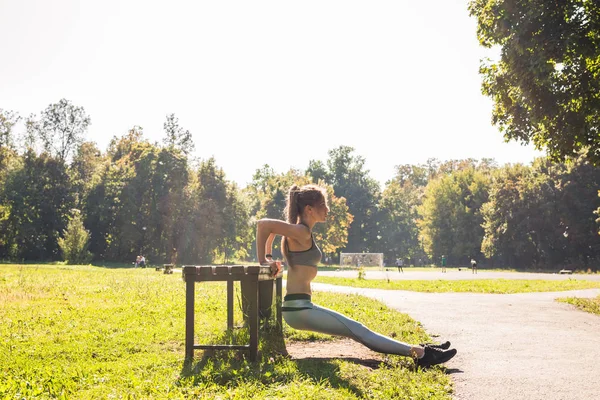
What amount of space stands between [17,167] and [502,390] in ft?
203

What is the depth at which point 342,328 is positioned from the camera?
5.94 meters

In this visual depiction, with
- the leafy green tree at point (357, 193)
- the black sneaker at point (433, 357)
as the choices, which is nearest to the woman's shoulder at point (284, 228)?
the black sneaker at point (433, 357)

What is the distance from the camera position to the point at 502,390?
5145 millimetres

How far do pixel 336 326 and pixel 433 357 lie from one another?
3.73 feet

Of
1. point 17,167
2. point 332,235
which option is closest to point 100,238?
point 17,167

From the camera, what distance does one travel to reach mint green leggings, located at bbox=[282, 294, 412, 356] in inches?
234

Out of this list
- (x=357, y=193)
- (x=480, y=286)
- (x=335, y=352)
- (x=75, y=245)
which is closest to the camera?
(x=335, y=352)

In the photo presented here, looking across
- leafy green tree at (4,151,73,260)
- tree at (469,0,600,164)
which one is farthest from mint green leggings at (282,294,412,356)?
leafy green tree at (4,151,73,260)

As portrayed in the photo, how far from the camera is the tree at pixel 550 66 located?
43.3ft

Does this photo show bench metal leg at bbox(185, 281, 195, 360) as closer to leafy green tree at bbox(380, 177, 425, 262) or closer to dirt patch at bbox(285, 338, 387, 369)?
dirt patch at bbox(285, 338, 387, 369)

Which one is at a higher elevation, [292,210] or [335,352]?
[292,210]

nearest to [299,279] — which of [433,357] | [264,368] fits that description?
[264,368]

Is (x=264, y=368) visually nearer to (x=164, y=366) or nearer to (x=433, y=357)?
(x=164, y=366)

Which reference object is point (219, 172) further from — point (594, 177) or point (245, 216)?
point (594, 177)
